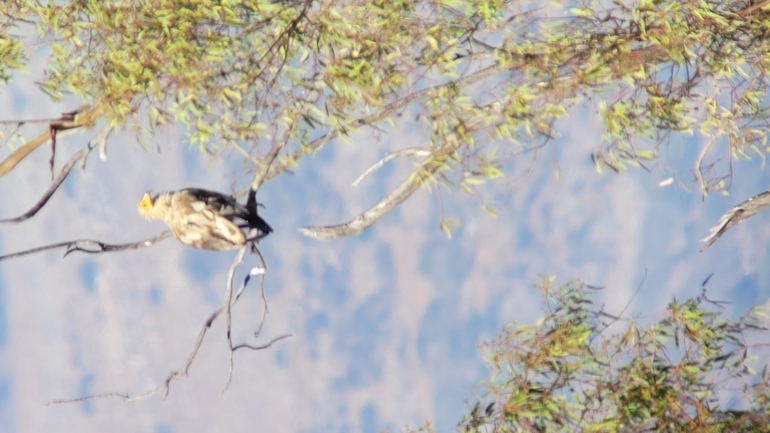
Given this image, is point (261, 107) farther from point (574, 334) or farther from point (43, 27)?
point (574, 334)

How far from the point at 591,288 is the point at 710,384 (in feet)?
3.43

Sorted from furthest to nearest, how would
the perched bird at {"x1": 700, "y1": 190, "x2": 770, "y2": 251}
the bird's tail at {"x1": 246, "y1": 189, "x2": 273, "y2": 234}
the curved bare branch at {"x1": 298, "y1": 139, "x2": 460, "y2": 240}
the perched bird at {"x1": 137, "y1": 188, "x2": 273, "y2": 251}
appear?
the perched bird at {"x1": 700, "y1": 190, "x2": 770, "y2": 251} < the curved bare branch at {"x1": 298, "y1": 139, "x2": 460, "y2": 240} < the bird's tail at {"x1": 246, "y1": 189, "x2": 273, "y2": 234} < the perched bird at {"x1": 137, "y1": 188, "x2": 273, "y2": 251}

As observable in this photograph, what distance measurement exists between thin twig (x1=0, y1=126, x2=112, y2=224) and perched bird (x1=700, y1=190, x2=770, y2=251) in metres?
4.12

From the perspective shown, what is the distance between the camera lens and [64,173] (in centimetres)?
394

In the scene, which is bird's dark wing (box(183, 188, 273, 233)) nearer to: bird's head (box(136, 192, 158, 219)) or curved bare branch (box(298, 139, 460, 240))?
bird's head (box(136, 192, 158, 219))

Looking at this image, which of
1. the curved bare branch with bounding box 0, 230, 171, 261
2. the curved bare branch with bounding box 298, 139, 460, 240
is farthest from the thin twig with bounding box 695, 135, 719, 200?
the curved bare branch with bounding box 0, 230, 171, 261

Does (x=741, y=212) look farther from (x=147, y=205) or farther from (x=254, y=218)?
(x=147, y=205)

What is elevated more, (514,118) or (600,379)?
(514,118)

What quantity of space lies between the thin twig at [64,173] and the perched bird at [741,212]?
4.12 meters

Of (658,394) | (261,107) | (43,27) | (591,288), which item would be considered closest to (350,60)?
(261,107)

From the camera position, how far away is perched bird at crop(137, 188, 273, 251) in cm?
357

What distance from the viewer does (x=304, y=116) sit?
176 inches

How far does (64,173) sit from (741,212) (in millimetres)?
4400

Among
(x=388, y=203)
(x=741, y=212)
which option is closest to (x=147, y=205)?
(x=388, y=203)
